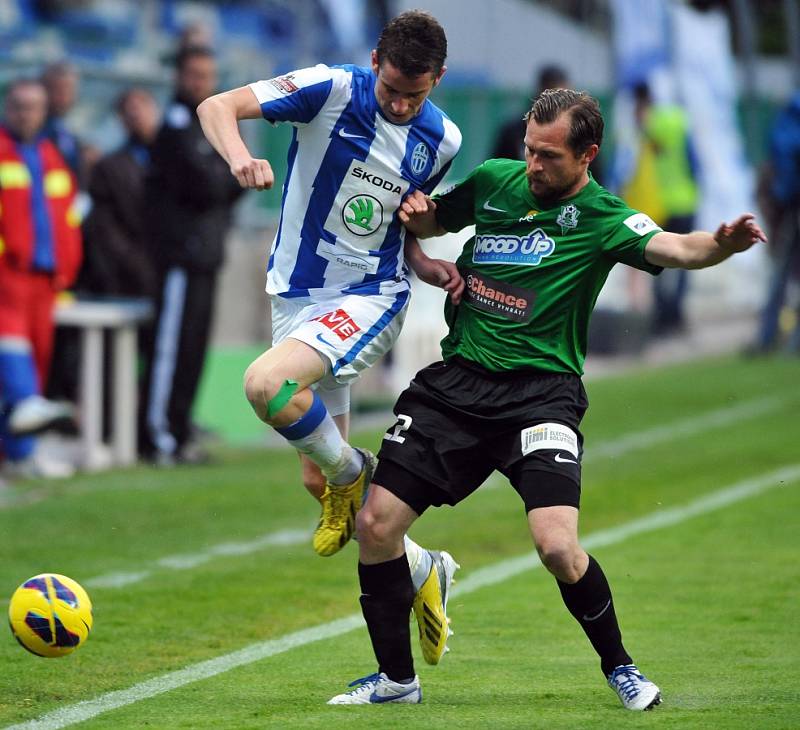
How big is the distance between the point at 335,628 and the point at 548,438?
1989mm

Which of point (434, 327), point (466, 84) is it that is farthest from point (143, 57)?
point (434, 327)

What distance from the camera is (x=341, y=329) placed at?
6430 mm

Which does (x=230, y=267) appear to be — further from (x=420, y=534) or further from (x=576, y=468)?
(x=576, y=468)

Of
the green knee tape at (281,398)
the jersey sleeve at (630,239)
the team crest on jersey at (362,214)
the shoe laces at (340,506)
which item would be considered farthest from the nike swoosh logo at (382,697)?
the team crest on jersey at (362,214)

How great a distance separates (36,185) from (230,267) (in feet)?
12.7

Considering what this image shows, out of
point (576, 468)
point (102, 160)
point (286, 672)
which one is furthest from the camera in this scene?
point (102, 160)

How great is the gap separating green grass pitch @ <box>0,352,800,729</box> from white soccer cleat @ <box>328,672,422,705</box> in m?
0.09

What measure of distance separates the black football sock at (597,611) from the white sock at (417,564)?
0.61 meters

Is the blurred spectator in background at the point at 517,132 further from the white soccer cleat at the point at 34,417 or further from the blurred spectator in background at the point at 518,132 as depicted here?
the white soccer cleat at the point at 34,417

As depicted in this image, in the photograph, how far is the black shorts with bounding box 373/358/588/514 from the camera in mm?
5613

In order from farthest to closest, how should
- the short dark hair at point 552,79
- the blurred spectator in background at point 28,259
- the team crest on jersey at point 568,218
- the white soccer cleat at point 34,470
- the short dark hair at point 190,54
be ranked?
the short dark hair at point 552,79
the short dark hair at point 190,54
the white soccer cleat at point 34,470
the blurred spectator in background at point 28,259
the team crest on jersey at point 568,218

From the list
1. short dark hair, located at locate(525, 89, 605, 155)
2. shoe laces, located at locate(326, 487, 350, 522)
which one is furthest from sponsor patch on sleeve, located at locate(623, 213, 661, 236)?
shoe laces, located at locate(326, 487, 350, 522)

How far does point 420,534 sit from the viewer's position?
32.2 ft

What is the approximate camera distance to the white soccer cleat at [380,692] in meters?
5.68
